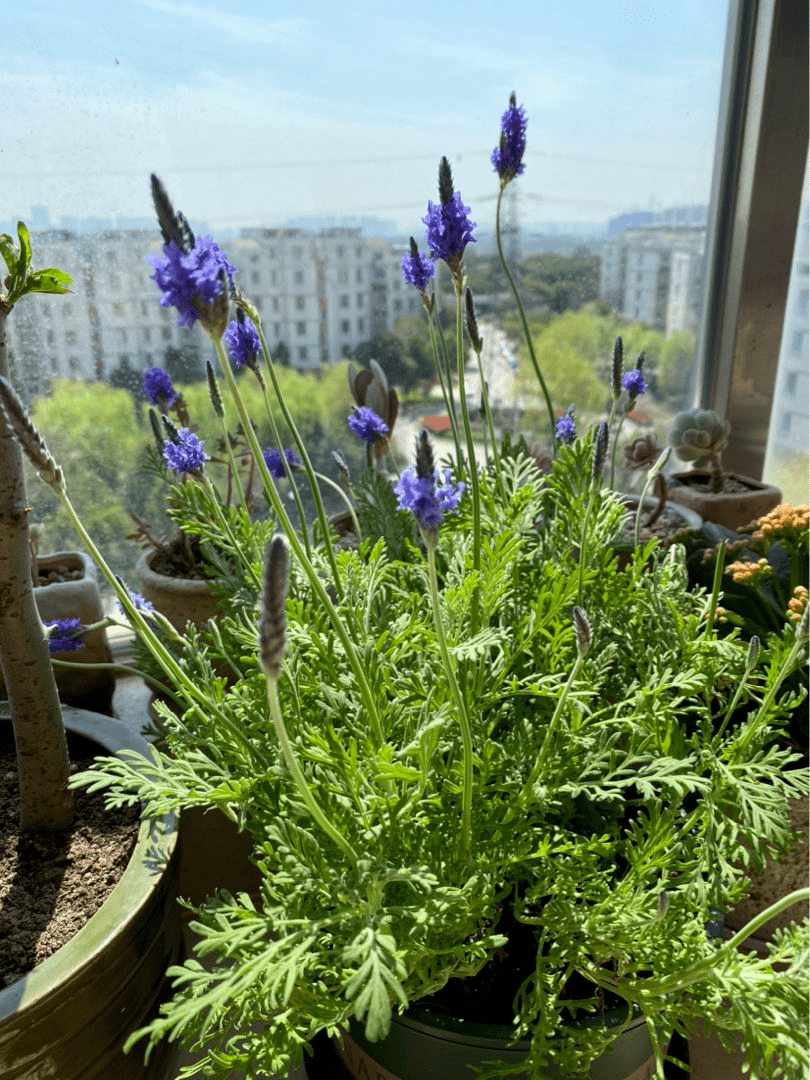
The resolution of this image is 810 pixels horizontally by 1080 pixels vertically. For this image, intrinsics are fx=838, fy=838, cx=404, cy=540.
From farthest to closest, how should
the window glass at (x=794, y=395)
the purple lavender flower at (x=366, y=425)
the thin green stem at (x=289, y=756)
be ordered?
1. the window glass at (x=794, y=395)
2. the purple lavender flower at (x=366, y=425)
3. the thin green stem at (x=289, y=756)

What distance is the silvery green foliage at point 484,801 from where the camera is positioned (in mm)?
449

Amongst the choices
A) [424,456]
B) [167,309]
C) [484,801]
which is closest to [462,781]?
[484,801]

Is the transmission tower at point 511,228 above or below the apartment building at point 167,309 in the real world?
above

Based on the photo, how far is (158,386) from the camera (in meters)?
0.84

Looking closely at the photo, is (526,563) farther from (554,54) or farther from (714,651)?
(554,54)

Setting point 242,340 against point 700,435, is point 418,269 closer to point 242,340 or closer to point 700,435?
point 242,340

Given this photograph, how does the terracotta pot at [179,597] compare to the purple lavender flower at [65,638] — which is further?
the terracotta pot at [179,597]

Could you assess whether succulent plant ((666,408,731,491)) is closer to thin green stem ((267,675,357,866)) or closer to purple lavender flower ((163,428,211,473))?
purple lavender flower ((163,428,211,473))

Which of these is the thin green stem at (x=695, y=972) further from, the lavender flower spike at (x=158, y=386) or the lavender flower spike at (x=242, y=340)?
the lavender flower spike at (x=158, y=386)

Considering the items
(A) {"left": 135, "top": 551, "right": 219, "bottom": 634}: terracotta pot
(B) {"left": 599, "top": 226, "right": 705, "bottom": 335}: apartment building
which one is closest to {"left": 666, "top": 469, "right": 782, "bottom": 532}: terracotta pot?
(B) {"left": 599, "top": 226, "right": 705, "bottom": 335}: apartment building

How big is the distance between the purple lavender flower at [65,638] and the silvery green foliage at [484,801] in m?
0.19

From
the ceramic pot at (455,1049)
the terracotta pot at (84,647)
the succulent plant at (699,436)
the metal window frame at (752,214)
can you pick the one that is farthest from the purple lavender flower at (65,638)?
the metal window frame at (752,214)

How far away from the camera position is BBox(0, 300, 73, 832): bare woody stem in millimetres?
567

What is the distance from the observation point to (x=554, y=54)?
1.06 meters
